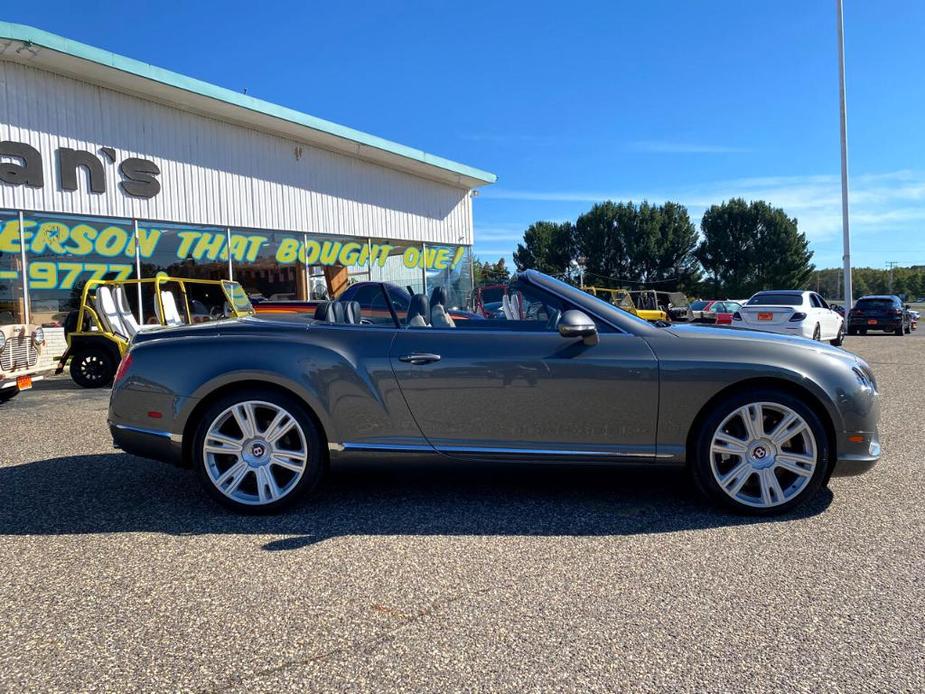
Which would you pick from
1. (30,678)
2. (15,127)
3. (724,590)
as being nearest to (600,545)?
(724,590)

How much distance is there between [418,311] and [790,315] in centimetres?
1334

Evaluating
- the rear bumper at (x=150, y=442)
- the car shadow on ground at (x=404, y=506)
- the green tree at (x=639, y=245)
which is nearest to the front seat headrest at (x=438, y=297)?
the car shadow on ground at (x=404, y=506)

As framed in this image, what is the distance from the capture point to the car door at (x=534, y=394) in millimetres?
3598

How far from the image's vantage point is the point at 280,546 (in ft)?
10.8

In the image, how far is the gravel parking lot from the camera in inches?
86.2

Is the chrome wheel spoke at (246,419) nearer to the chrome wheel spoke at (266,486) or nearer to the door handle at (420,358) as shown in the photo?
the chrome wheel spoke at (266,486)

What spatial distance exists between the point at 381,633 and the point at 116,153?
14574 mm

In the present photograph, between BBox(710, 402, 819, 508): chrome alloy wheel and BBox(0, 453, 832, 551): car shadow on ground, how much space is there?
15 cm

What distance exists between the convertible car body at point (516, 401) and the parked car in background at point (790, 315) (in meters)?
12.1

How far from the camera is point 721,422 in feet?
11.7

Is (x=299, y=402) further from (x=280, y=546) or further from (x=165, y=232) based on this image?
(x=165, y=232)

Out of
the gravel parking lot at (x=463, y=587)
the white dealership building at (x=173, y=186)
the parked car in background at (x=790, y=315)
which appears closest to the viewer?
the gravel parking lot at (x=463, y=587)

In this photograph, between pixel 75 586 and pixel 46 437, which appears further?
pixel 46 437

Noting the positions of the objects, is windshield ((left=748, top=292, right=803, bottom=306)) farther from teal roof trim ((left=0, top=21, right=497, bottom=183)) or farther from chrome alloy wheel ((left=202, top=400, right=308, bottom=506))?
chrome alloy wheel ((left=202, top=400, right=308, bottom=506))
